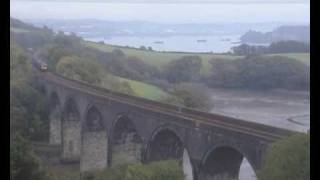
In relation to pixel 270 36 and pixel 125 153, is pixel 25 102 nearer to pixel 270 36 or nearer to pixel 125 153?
pixel 270 36

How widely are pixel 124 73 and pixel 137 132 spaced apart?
4.43ft

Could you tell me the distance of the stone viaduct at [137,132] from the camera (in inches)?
109

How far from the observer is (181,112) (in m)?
2.88

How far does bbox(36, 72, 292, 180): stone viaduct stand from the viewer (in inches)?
109

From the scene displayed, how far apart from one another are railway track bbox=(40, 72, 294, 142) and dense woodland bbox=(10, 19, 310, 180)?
9cm

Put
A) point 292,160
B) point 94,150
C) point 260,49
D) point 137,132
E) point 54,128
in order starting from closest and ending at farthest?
point 292,160 → point 260,49 → point 54,128 → point 94,150 → point 137,132

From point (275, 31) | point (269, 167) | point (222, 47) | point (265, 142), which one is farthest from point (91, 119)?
point (275, 31)

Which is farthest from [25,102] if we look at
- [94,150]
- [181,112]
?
[94,150]

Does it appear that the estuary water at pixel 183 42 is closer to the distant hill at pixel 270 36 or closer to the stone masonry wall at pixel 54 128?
the distant hill at pixel 270 36

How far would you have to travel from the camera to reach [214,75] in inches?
82.7

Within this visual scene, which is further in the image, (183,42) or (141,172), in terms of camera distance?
(141,172)

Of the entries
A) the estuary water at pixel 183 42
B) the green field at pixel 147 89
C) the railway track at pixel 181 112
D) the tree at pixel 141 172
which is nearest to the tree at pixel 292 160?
the railway track at pixel 181 112

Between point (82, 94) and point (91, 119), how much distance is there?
35 centimetres

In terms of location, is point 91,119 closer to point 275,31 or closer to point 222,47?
point 222,47
